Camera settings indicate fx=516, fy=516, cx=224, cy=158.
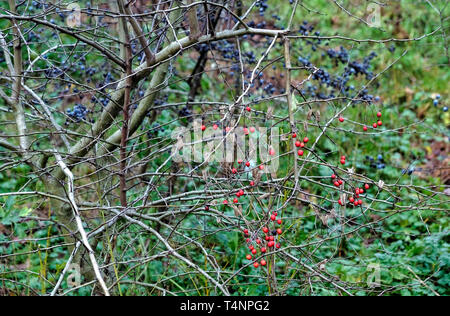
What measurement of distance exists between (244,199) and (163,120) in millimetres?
Result: 893

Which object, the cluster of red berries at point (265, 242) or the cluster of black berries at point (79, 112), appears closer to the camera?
the cluster of red berries at point (265, 242)

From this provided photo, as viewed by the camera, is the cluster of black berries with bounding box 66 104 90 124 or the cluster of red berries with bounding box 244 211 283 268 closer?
the cluster of red berries with bounding box 244 211 283 268

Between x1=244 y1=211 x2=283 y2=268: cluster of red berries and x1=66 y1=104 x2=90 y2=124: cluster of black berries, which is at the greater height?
x1=66 y1=104 x2=90 y2=124: cluster of black berries

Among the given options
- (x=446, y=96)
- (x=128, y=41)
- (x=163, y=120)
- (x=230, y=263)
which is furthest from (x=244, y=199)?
(x=446, y=96)

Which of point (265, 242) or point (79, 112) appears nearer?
point (265, 242)

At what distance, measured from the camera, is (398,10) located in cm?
706

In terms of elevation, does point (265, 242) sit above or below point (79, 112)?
below

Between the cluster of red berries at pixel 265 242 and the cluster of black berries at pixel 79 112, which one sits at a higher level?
the cluster of black berries at pixel 79 112
